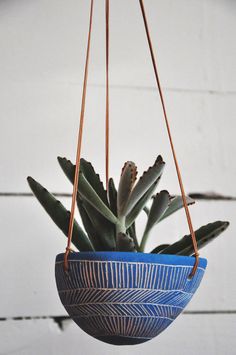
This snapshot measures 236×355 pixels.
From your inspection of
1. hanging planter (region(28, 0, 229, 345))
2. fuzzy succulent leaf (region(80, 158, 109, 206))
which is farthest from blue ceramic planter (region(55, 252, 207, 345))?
fuzzy succulent leaf (region(80, 158, 109, 206))

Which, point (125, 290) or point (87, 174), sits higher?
point (87, 174)

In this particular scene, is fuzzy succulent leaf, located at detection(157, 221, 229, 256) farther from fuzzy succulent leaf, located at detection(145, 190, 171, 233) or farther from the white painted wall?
the white painted wall

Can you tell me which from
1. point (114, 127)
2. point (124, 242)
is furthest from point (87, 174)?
point (114, 127)

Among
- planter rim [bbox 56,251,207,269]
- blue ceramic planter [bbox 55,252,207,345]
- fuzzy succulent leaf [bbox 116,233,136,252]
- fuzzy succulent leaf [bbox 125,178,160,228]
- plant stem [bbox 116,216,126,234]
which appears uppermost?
fuzzy succulent leaf [bbox 125,178,160,228]

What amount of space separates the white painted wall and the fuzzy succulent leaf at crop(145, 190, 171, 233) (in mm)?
386

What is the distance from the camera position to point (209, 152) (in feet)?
3.96

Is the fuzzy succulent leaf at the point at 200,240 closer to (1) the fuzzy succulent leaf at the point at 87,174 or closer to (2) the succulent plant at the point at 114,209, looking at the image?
(2) the succulent plant at the point at 114,209

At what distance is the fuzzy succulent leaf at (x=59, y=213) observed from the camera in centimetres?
73

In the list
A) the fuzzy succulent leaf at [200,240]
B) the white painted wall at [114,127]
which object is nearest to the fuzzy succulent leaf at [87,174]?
the fuzzy succulent leaf at [200,240]

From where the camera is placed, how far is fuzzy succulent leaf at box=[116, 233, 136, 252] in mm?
657

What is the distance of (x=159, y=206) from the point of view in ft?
2.38

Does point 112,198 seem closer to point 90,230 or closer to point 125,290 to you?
point 90,230

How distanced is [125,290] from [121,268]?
→ 3 cm

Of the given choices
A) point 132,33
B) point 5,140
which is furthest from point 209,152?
point 5,140
